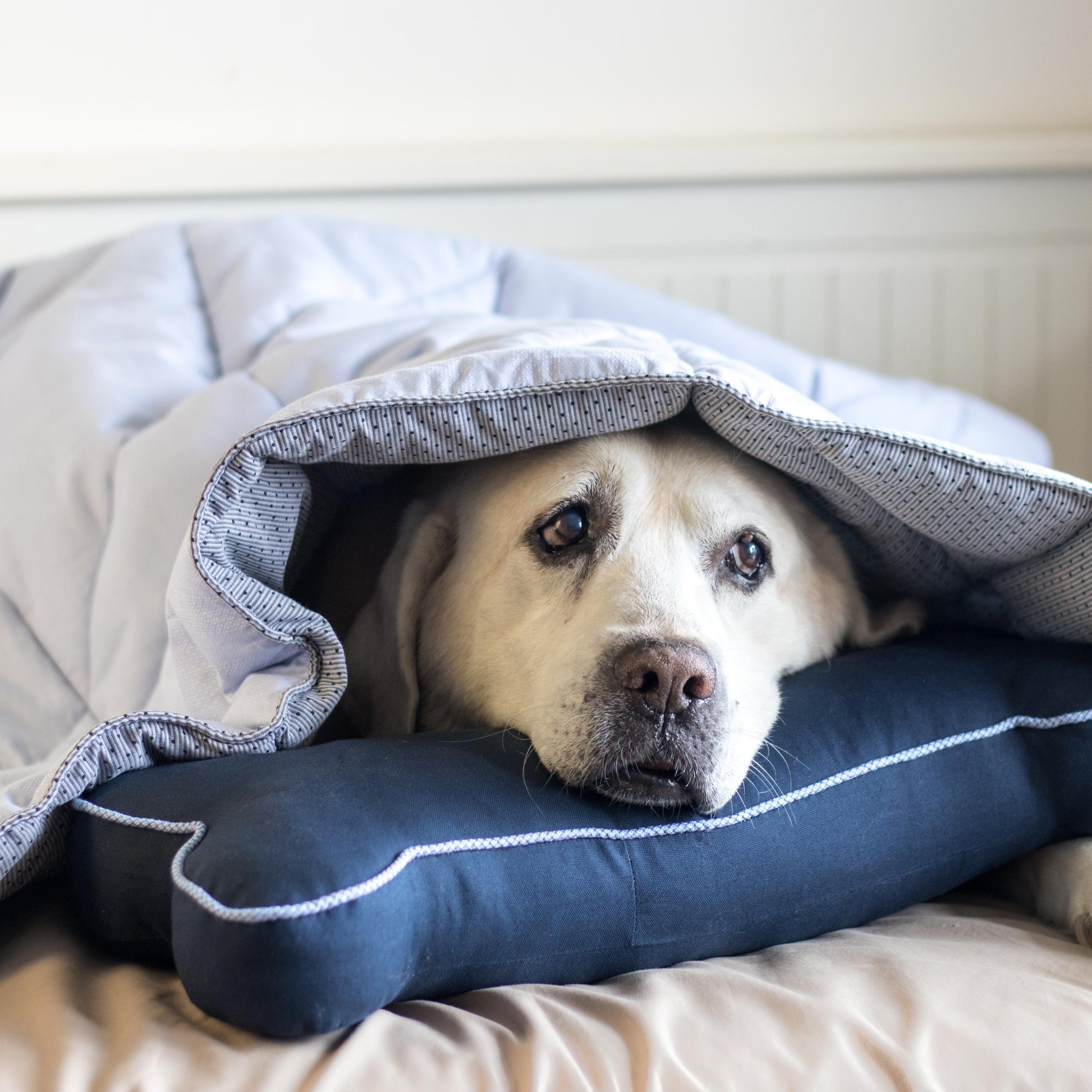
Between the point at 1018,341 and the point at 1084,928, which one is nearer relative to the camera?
the point at 1084,928

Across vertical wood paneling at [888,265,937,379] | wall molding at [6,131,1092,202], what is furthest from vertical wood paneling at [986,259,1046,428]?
wall molding at [6,131,1092,202]

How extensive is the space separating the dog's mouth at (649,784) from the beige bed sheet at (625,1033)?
0.55 feet

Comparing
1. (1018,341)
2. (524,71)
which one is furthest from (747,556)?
(524,71)

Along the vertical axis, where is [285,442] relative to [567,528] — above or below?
above

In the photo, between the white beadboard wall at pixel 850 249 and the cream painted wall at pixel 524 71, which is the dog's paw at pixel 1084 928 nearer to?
the white beadboard wall at pixel 850 249

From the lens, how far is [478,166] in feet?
8.84

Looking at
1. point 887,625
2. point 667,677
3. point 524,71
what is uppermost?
point 524,71

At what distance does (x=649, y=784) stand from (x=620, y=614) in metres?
0.22

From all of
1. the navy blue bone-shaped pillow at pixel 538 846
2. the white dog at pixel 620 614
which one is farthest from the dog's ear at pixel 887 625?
the navy blue bone-shaped pillow at pixel 538 846

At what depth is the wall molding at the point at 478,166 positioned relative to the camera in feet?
8.79

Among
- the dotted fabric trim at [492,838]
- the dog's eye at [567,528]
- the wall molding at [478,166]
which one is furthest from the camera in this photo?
the wall molding at [478,166]

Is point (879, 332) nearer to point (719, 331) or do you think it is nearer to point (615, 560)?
point (719, 331)

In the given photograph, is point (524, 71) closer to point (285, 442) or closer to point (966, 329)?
point (966, 329)

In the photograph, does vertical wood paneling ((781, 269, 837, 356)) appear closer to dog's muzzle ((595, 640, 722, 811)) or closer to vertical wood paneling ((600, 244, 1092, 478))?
vertical wood paneling ((600, 244, 1092, 478))
